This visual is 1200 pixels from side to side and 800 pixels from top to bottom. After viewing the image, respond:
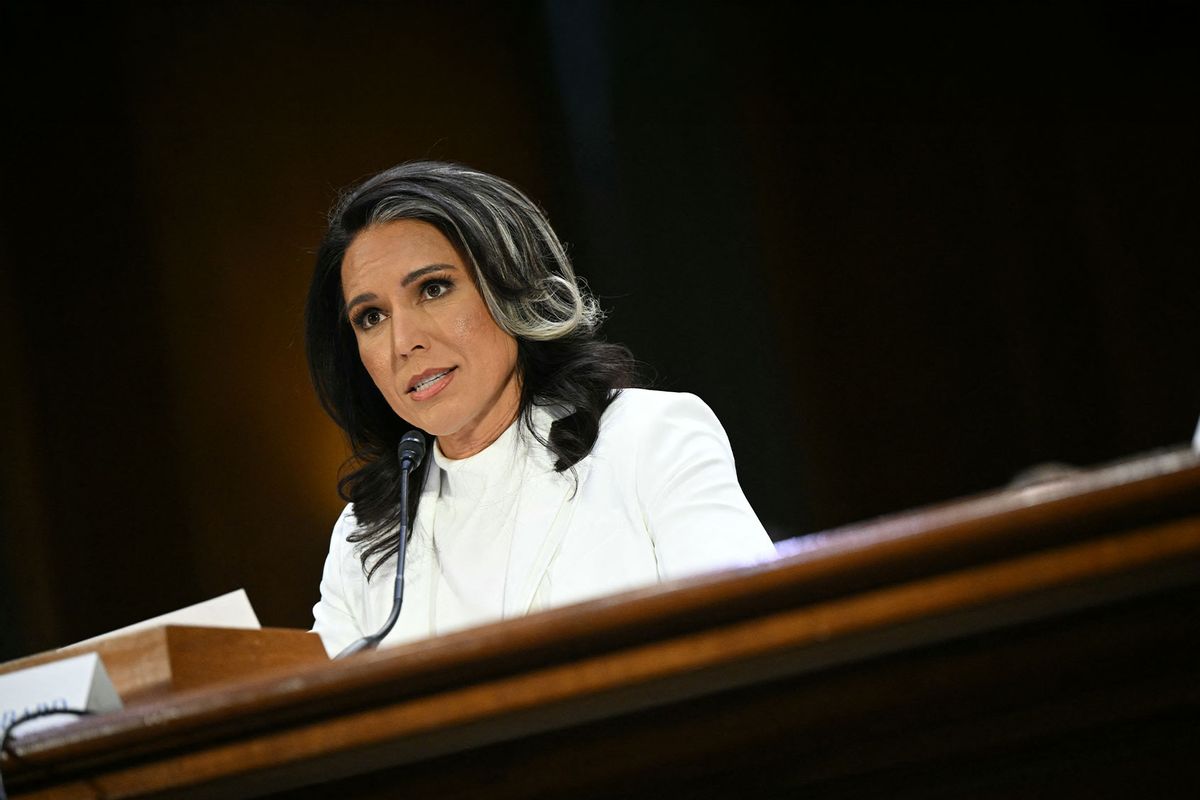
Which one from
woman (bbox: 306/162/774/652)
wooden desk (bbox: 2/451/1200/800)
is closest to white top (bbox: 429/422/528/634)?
woman (bbox: 306/162/774/652)

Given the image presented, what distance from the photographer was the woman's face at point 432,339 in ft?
5.81

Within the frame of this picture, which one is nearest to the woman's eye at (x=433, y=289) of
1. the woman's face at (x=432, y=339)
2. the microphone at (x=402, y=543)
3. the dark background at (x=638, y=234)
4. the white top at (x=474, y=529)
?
the woman's face at (x=432, y=339)

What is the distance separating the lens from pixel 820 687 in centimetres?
62

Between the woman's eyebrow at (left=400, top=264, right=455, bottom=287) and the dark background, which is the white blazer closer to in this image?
the woman's eyebrow at (left=400, top=264, right=455, bottom=287)

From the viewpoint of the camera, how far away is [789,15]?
308 cm

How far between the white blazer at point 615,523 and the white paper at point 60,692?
67cm

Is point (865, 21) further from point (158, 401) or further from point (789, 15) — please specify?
point (158, 401)

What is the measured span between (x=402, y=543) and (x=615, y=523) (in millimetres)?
416

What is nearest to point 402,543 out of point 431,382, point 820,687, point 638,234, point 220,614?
point 220,614

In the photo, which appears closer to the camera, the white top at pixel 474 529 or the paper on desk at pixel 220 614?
the paper on desk at pixel 220 614

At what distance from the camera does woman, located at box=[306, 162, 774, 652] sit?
5.13 ft

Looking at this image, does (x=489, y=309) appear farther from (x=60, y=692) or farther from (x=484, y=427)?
(x=60, y=692)

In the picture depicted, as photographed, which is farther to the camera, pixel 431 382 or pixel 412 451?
pixel 431 382

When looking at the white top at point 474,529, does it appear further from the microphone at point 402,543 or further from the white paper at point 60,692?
the white paper at point 60,692
